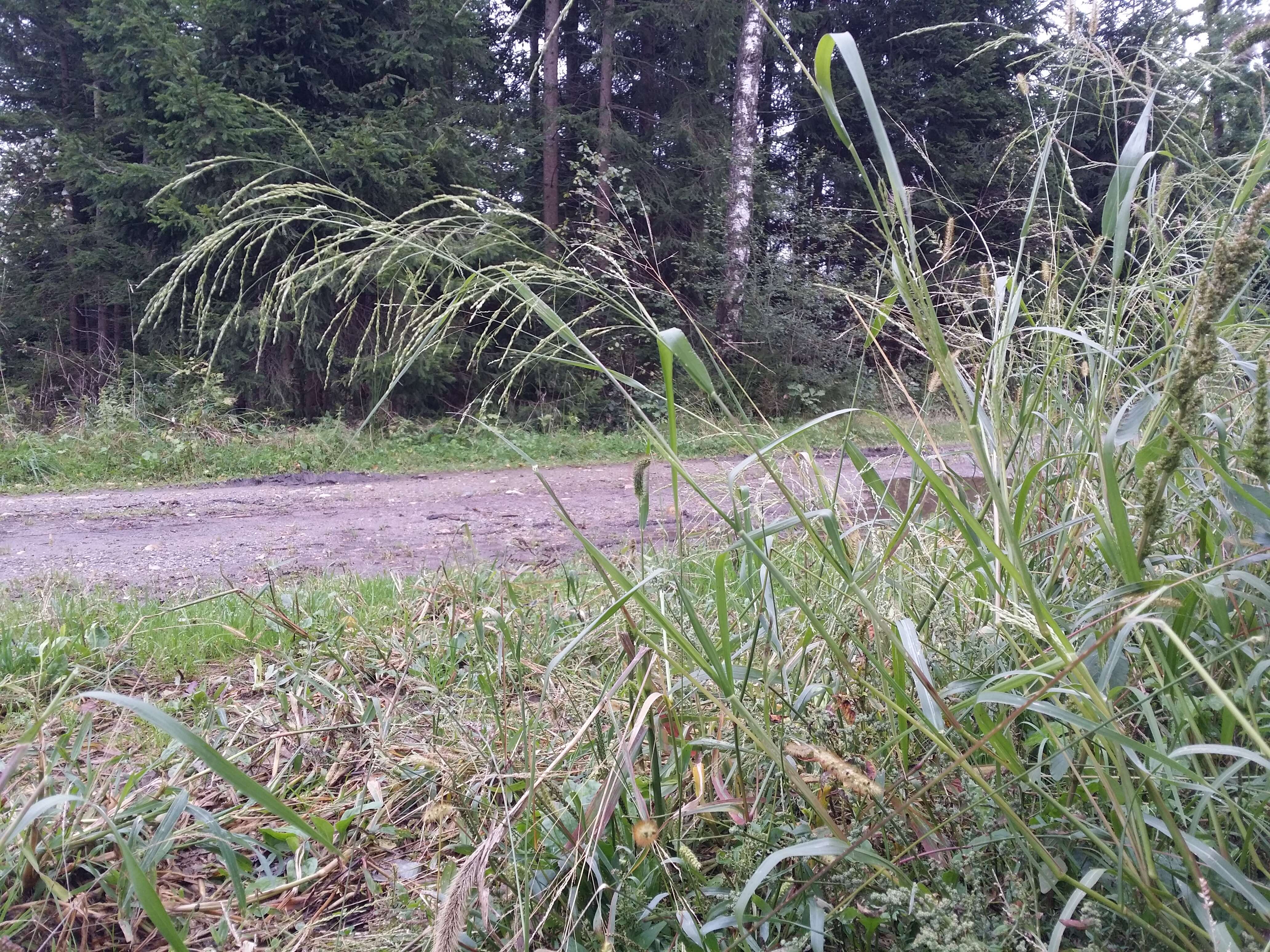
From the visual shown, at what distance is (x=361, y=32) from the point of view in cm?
984

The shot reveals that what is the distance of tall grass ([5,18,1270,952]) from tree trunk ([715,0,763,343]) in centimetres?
987

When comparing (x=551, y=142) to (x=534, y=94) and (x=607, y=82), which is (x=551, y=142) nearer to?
(x=534, y=94)

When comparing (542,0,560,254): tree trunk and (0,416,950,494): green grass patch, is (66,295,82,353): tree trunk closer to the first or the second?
(0,416,950,494): green grass patch

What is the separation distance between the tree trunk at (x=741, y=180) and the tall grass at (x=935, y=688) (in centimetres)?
987

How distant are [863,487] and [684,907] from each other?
921 mm

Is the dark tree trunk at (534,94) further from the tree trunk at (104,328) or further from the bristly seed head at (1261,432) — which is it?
the bristly seed head at (1261,432)

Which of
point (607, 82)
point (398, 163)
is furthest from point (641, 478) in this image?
point (607, 82)

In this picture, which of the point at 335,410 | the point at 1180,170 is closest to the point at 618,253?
the point at 1180,170

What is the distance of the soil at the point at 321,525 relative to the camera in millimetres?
3344

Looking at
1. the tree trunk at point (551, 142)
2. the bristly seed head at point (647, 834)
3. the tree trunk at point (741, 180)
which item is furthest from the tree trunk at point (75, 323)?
the bristly seed head at point (647, 834)

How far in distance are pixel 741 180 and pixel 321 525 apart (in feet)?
29.1

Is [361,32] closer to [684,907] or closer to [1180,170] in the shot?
[1180,170]

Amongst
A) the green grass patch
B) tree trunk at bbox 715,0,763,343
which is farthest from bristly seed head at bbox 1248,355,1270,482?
tree trunk at bbox 715,0,763,343

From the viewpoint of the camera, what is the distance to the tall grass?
859 mm
